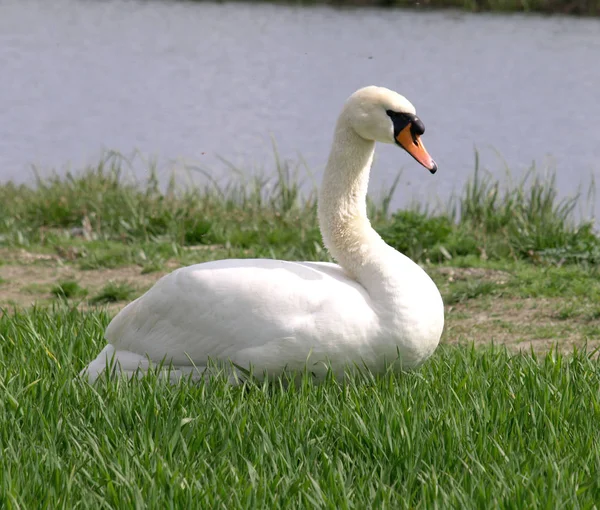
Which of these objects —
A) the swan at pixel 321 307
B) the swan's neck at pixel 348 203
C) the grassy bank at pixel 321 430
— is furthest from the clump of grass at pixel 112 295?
the swan's neck at pixel 348 203

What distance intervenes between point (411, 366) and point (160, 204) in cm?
Answer: 499

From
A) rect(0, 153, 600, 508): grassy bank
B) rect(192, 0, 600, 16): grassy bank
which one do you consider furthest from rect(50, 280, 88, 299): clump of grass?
rect(192, 0, 600, 16): grassy bank

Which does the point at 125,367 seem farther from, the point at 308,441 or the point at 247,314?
the point at 308,441

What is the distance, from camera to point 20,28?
2497cm

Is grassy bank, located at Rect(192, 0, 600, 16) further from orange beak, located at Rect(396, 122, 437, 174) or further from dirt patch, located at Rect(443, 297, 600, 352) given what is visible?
orange beak, located at Rect(396, 122, 437, 174)

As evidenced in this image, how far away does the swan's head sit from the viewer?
3785mm

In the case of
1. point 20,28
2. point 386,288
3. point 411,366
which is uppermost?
point 386,288

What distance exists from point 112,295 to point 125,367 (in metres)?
2.29

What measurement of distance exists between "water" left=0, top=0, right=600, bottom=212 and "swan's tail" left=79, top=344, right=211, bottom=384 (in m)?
5.72

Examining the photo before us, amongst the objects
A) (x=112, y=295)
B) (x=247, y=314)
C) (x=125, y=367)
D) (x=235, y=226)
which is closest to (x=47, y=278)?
(x=112, y=295)

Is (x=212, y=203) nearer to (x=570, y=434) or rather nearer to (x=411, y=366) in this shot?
(x=411, y=366)

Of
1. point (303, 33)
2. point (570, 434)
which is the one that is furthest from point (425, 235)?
Answer: point (303, 33)

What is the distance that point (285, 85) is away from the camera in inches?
727

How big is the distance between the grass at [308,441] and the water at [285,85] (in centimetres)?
592
